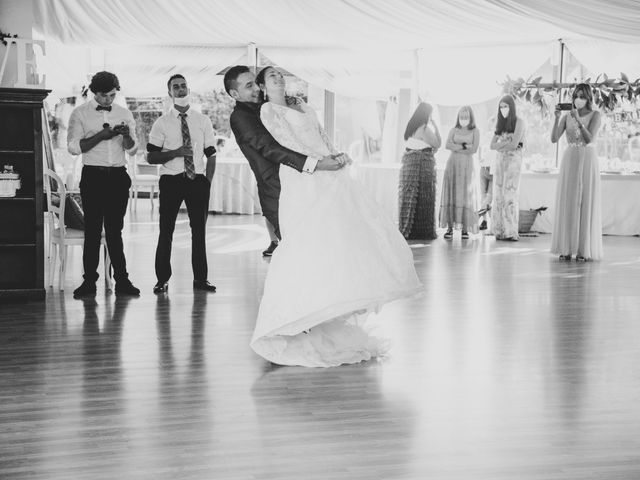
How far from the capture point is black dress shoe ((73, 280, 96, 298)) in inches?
244

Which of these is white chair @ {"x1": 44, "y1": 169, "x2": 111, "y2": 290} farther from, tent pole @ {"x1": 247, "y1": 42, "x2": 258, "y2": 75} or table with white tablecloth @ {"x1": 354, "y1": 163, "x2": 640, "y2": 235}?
tent pole @ {"x1": 247, "y1": 42, "x2": 258, "y2": 75}

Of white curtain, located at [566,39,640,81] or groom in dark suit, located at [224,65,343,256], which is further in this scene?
white curtain, located at [566,39,640,81]

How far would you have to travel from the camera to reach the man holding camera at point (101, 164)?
237 inches

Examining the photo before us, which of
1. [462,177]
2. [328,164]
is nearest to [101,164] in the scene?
[328,164]

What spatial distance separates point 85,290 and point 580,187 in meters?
4.67

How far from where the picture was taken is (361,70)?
12.8 metres

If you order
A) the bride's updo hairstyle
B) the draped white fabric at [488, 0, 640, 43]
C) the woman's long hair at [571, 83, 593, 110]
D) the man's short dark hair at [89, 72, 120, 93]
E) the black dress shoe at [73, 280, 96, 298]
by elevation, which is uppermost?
the draped white fabric at [488, 0, 640, 43]

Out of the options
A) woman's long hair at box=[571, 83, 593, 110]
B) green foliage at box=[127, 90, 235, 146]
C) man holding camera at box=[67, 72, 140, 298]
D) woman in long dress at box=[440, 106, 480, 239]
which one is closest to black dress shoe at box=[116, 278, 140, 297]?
man holding camera at box=[67, 72, 140, 298]

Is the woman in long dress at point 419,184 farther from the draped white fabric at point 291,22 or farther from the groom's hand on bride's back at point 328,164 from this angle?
the groom's hand on bride's back at point 328,164

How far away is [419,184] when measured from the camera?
10.3 metres

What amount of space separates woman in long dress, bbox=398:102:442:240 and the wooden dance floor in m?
3.68

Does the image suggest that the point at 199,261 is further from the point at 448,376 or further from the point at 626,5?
the point at 626,5

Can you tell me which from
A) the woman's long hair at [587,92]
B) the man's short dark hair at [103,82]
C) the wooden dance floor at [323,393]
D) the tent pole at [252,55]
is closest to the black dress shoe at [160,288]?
the wooden dance floor at [323,393]

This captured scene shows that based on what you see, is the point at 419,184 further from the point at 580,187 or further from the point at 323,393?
the point at 323,393
